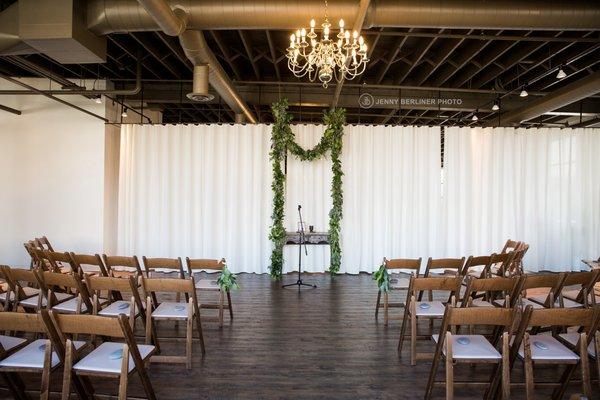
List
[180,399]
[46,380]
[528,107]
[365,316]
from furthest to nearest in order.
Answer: [528,107] → [365,316] → [180,399] → [46,380]

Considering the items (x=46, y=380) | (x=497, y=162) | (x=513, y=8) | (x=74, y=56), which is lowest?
(x=46, y=380)

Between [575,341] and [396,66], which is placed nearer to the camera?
[575,341]

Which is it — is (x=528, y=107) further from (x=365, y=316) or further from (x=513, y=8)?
(x=365, y=316)

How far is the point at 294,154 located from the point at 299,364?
5.15m

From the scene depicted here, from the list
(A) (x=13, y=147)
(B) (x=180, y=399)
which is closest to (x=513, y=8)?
(B) (x=180, y=399)

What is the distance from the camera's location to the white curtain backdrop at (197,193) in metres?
8.40

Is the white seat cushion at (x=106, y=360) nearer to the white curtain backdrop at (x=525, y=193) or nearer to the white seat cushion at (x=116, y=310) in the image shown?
the white seat cushion at (x=116, y=310)

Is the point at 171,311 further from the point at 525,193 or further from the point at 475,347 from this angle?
the point at 525,193

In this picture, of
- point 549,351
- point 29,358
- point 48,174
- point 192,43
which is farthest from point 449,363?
point 48,174

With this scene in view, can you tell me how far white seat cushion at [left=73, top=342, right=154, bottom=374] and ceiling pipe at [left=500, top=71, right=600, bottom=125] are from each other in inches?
320

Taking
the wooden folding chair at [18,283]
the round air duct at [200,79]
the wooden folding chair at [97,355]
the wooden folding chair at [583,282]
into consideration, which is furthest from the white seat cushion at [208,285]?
the wooden folding chair at [583,282]

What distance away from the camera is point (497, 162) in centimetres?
871

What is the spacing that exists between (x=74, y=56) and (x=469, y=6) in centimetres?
513

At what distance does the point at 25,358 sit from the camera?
8.90 feet
